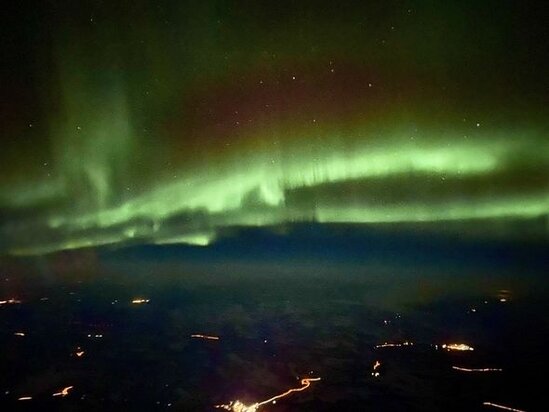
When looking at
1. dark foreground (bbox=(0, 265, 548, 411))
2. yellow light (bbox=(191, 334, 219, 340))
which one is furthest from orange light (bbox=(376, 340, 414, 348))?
yellow light (bbox=(191, 334, 219, 340))

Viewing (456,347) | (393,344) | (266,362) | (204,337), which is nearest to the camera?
(266,362)

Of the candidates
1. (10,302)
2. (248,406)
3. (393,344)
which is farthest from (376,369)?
(10,302)

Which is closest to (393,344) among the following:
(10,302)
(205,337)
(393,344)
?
(393,344)

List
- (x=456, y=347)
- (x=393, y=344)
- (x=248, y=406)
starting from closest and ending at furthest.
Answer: (x=248, y=406) → (x=393, y=344) → (x=456, y=347)

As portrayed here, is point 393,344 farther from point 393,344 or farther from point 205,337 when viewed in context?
point 205,337

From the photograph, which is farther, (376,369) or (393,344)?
(393,344)

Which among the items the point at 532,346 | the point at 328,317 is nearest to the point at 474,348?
the point at 532,346

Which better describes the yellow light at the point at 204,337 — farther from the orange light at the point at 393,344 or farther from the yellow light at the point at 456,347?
the yellow light at the point at 456,347

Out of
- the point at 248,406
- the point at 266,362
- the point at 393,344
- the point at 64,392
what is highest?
the point at 64,392

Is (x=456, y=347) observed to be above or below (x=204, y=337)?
below

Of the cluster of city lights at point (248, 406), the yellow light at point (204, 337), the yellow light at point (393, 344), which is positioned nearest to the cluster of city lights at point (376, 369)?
the cluster of city lights at point (248, 406)

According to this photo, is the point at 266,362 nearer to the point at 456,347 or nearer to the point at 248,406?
the point at 248,406

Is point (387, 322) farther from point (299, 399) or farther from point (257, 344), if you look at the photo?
point (299, 399)
